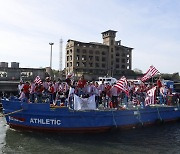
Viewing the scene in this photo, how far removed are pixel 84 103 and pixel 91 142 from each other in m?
2.60

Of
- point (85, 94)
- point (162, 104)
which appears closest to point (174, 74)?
point (162, 104)

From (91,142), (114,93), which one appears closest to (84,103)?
(114,93)

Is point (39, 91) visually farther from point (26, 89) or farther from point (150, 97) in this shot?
point (150, 97)

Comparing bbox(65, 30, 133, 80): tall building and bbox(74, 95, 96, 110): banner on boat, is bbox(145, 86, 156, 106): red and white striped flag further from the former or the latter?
bbox(65, 30, 133, 80): tall building

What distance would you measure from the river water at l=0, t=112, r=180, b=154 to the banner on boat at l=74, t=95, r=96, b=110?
1.56 metres

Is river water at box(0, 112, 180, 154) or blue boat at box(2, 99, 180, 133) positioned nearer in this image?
river water at box(0, 112, 180, 154)

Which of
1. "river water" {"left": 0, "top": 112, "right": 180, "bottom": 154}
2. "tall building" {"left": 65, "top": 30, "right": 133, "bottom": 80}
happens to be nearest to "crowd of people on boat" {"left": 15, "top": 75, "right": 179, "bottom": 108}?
"river water" {"left": 0, "top": 112, "right": 180, "bottom": 154}

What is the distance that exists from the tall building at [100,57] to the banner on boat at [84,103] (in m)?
61.7

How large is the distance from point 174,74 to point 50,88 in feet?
252

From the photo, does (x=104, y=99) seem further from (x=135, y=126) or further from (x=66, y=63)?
(x=66, y=63)

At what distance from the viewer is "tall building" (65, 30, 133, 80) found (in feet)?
268

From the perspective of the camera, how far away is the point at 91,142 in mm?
14141

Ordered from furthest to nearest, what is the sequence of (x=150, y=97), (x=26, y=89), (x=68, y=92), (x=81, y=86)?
(x=150, y=97), (x=68, y=92), (x=81, y=86), (x=26, y=89)

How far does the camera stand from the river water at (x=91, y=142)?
12.8 metres
